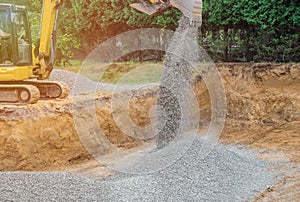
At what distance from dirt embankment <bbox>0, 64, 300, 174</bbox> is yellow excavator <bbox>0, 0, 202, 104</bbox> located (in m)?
0.51

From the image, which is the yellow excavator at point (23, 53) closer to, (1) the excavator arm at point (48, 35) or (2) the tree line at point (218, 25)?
(1) the excavator arm at point (48, 35)

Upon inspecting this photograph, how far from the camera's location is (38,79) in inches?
333

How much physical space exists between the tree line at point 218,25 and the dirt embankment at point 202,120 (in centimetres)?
108

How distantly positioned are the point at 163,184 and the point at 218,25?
24.0 ft

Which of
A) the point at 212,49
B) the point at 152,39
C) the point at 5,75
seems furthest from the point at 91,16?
the point at 5,75

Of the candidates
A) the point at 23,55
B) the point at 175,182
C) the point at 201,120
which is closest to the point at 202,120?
the point at 201,120

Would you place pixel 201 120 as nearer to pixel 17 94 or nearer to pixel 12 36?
pixel 17 94

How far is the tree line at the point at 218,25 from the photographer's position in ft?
35.4

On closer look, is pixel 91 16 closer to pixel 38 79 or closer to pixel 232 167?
pixel 38 79

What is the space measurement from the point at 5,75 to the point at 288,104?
5.99 m

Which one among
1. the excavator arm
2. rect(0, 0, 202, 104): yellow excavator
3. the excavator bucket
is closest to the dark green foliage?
rect(0, 0, 202, 104): yellow excavator

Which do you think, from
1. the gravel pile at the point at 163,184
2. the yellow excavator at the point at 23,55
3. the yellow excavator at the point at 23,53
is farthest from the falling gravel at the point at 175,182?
the yellow excavator at the point at 23,55

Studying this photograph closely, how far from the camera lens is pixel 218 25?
38.5ft

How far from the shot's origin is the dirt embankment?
6621 millimetres
